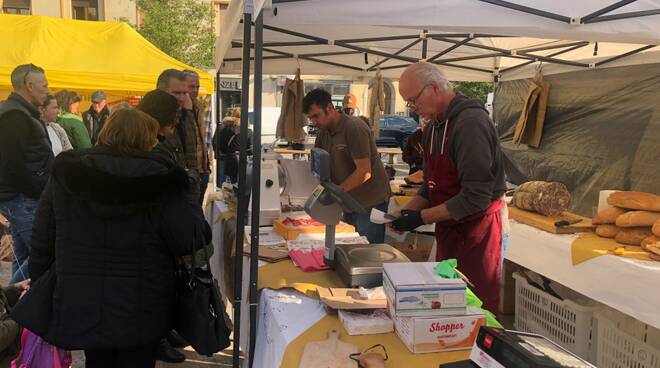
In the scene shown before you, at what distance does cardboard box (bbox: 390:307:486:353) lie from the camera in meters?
1.52

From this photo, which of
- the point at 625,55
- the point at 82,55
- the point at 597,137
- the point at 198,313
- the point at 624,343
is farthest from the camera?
the point at 82,55

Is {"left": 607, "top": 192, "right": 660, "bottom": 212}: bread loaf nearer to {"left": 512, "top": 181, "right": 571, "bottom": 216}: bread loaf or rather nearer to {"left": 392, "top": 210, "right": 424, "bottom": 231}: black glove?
{"left": 512, "top": 181, "right": 571, "bottom": 216}: bread loaf

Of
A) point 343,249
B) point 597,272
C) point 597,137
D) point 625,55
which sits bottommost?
point 597,272

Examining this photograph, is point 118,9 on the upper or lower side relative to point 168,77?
upper

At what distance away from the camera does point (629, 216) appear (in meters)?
2.86

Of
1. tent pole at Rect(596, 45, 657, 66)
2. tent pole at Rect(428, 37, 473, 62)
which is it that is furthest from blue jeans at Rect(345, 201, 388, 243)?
tent pole at Rect(596, 45, 657, 66)

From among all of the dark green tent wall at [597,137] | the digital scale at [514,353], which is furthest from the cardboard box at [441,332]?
the dark green tent wall at [597,137]

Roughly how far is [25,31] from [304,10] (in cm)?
773

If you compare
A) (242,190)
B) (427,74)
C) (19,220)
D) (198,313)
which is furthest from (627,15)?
(19,220)

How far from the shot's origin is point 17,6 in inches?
740

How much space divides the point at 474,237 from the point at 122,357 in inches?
62.2

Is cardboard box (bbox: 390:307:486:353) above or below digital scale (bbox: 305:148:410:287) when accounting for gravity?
below

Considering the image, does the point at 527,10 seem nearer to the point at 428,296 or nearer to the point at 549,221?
the point at 428,296

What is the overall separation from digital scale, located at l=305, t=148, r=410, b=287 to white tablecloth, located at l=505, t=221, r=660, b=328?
1293 mm
